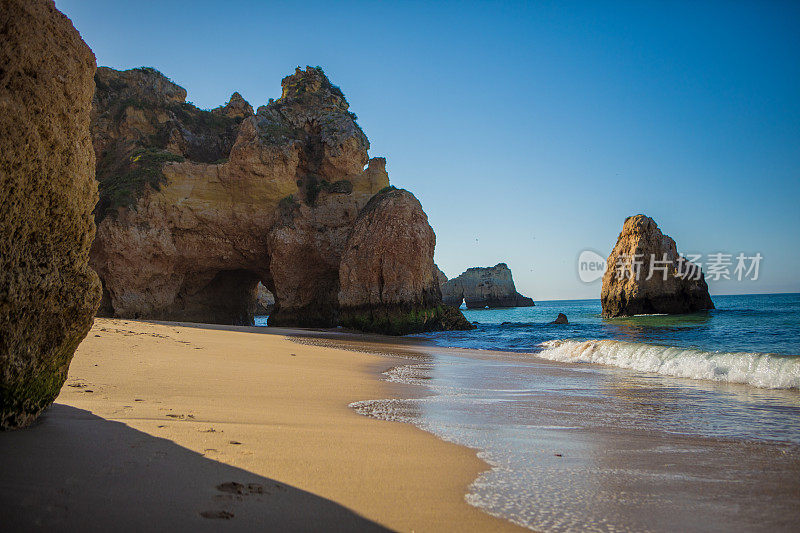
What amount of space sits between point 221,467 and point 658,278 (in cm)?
3601

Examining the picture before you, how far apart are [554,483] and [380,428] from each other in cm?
136

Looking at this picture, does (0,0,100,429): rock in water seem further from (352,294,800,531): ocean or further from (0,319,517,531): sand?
(352,294,800,531): ocean

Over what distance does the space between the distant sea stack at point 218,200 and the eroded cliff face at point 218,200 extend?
0.05 metres

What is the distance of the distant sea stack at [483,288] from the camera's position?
77438mm

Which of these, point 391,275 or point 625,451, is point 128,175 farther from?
point 625,451

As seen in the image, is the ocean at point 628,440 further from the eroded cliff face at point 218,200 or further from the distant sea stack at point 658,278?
the distant sea stack at point 658,278

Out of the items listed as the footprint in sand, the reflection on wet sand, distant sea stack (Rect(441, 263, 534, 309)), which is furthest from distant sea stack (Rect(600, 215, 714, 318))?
distant sea stack (Rect(441, 263, 534, 309))

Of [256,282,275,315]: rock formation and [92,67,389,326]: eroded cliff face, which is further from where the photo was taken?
[256,282,275,315]: rock formation

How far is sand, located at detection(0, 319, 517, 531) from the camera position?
1685 millimetres

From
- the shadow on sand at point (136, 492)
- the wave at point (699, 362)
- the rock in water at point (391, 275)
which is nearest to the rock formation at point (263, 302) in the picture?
the rock in water at point (391, 275)

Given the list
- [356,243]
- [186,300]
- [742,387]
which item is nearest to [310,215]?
[356,243]

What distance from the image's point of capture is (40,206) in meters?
2.59

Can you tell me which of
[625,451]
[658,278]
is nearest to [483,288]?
[658,278]

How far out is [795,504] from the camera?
2.19 metres
